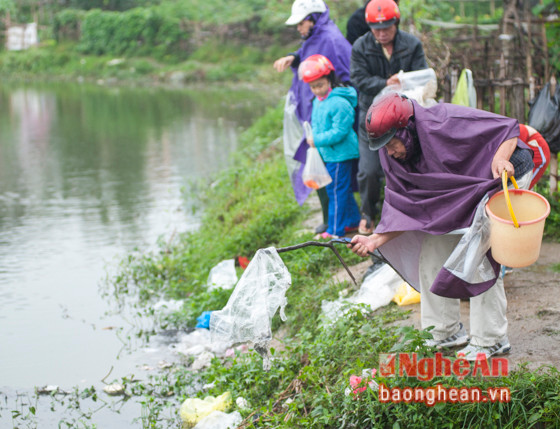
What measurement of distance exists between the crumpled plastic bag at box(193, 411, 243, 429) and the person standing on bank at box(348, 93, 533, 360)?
1.22 m

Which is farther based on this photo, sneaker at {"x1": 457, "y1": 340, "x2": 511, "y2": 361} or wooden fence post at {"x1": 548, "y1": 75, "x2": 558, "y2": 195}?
wooden fence post at {"x1": 548, "y1": 75, "x2": 558, "y2": 195}

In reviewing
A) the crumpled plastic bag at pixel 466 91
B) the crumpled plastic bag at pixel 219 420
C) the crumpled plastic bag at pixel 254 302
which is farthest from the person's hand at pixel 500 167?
the crumpled plastic bag at pixel 466 91

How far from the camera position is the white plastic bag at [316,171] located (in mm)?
5949

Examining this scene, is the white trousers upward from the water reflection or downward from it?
upward

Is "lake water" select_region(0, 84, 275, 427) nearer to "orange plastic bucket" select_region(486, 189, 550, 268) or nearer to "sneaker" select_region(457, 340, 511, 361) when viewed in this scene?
"sneaker" select_region(457, 340, 511, 361)

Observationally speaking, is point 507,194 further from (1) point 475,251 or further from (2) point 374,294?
(2) point 374,294

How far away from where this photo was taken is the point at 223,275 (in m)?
6.16

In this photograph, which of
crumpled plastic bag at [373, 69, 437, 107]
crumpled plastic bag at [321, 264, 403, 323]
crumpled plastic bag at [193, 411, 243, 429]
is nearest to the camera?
crumpled plastic bag at [193, 411, 243, 429]

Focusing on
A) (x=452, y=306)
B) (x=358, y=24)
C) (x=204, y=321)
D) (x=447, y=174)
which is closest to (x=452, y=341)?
(x=452, y=306)

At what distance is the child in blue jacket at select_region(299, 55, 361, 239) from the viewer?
581 centimetres

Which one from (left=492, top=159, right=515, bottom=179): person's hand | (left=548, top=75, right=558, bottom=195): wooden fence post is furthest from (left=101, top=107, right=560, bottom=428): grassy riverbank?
(left=548, top=75, right=558, bottom=195): wooden fence post

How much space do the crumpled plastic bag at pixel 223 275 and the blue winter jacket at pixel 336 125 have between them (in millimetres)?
1262

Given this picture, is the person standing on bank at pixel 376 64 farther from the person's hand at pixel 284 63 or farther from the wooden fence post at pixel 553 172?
the wooden fence post at pixel 553 172

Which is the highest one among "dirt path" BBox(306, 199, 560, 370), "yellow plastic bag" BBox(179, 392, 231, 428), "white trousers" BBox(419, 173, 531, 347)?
"white trousers" BBox(419, 173, 531, 347)
